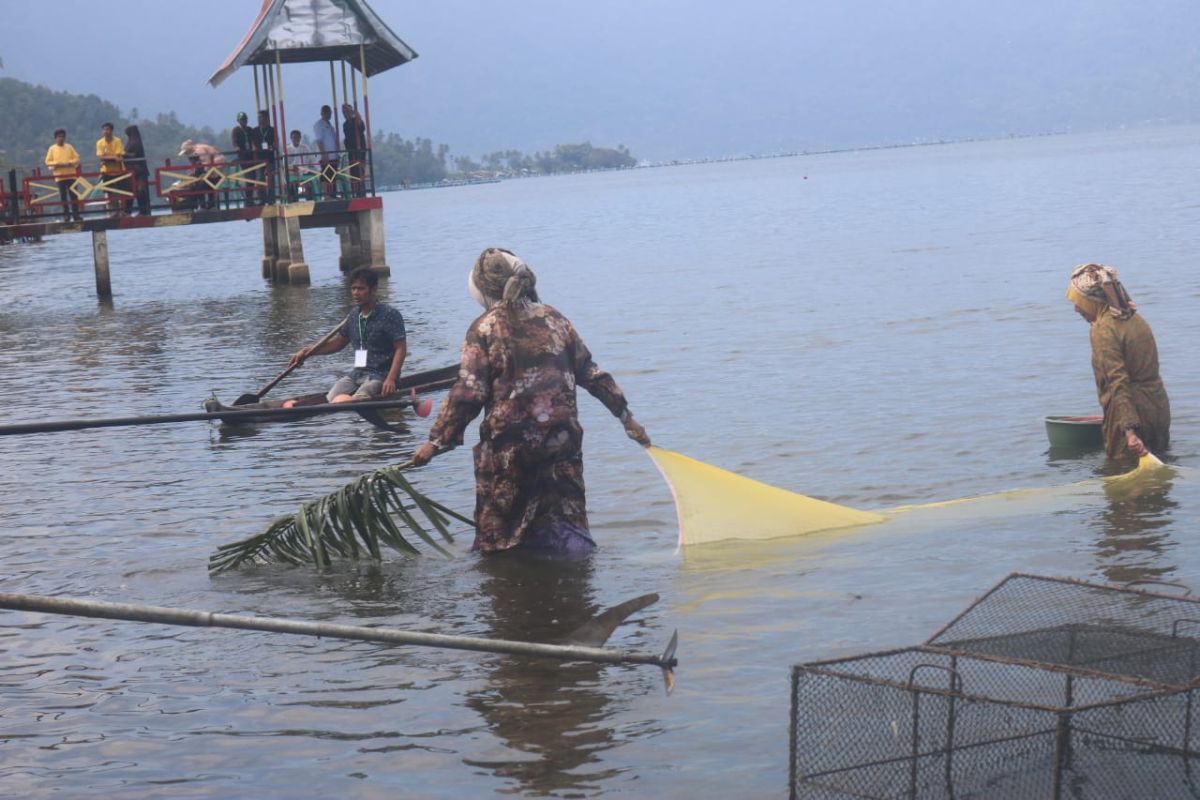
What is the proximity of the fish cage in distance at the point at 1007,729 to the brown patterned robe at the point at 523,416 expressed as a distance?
8.89 feet

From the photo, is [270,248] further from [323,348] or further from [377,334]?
[377,334]

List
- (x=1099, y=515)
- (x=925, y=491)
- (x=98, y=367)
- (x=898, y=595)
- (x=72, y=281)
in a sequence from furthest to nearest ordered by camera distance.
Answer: (x=72, y=281) → (x=98, y=367) → (x=925, y=491) → (x=1099, y=515) → (x=898, y=595)

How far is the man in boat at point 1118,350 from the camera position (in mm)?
9695

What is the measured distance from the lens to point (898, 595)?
831 cm

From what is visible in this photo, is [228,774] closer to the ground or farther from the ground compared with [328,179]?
closer to the ground

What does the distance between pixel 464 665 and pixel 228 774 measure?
1505 mm

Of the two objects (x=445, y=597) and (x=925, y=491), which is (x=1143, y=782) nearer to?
(x=445, y=597)

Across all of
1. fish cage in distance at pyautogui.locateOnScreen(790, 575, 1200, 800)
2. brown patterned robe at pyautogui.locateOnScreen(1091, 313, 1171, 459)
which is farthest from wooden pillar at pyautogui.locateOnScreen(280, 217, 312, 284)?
fish cage in distance at pyautogui.locateOnScreen(790, 575, 1200, 800)

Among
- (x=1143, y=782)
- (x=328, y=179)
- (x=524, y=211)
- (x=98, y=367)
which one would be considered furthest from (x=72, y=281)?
(x=524, y=211)

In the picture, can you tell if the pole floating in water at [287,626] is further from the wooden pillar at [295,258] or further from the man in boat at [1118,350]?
the wooden pillar at [295,258]

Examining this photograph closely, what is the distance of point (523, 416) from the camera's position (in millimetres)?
8023

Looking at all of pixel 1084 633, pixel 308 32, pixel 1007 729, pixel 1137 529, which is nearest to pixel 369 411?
pixel 1137 529

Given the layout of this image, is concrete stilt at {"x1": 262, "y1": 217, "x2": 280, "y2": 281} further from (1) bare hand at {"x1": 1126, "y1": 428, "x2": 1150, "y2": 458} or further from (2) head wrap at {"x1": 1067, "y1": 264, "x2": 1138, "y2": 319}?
(1) bare hand at {"x1": 1126, "y1": 428, "x2": 1150, "y2": 458}

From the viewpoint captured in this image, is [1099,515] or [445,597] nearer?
[445,597]
